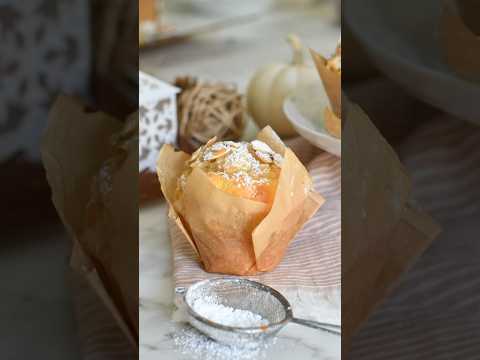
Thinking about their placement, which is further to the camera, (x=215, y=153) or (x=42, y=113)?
(x=215, y=153)

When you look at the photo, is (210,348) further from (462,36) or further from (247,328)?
(462,36)

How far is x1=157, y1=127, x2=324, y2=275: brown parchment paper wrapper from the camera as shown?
62cm

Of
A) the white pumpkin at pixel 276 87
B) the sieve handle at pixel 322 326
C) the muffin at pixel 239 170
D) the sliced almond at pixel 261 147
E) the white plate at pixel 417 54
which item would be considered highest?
the white plate at pixel 417 54

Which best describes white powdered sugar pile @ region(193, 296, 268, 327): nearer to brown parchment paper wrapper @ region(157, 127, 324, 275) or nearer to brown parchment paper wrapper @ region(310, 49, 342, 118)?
brown parchment paper wrapper @ region(157, 127, 324, 275)

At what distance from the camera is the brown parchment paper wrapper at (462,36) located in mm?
521

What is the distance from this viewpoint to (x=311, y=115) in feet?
2.74

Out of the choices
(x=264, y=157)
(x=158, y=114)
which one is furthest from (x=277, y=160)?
(x=158, y=114)

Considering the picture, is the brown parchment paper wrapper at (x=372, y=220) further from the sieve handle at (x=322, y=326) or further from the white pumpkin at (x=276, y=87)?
the white pumpkin at (x=276, y=87)

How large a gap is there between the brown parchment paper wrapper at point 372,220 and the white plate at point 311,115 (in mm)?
160

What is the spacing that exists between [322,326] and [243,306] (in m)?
0.07

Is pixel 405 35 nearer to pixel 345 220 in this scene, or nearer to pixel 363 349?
pixel 345 220

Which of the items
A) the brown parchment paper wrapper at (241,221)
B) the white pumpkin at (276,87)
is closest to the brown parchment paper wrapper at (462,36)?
the brown parchment paper wrapper at (241,221)

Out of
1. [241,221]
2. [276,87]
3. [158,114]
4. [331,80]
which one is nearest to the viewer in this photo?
[241,221]

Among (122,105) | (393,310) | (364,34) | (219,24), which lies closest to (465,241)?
(393,310)
